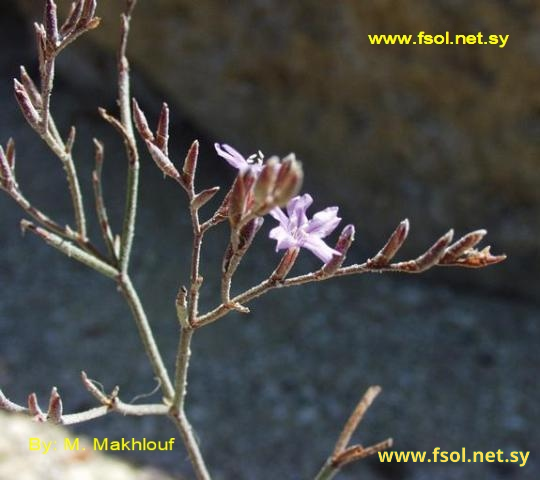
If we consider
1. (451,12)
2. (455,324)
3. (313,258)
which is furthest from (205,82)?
(455,324)

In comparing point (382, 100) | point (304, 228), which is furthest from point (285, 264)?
point (382, 100)

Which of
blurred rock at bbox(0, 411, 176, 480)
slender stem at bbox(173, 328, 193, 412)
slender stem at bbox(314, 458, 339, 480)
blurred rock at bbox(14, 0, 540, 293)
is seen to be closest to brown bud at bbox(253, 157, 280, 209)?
slender stem at bbox(173, 328, 193, 412)

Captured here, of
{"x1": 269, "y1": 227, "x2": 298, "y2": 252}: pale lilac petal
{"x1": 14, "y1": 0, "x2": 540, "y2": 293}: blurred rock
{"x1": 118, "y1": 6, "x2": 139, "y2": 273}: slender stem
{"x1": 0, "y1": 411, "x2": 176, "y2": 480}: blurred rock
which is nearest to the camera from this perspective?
{"x1": 269, "y1": 227, "x2": 298, "y2": 252}: pale lilac petal

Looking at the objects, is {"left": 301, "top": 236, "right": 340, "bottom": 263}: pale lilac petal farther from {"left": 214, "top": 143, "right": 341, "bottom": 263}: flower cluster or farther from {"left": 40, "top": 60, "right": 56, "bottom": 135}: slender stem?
{"left": 40, "top": 60, "right": 56, "bottom": 135}: slender stem

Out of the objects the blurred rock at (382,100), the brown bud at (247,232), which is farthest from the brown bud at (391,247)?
the blurred rock at (382,100)

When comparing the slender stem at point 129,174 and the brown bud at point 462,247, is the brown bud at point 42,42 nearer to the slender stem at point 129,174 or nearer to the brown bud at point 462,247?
the slender stem at point 129,174

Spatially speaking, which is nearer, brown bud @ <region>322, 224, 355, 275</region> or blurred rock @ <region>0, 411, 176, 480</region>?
brown bud @ <region>322, 224, 355, 275</region>

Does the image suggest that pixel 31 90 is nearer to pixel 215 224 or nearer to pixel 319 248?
pixel 215 224

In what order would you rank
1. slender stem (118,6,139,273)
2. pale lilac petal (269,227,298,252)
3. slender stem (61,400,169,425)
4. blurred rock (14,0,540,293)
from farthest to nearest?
blurred rock (14,0,540,293)
slender stem (118,6,139,273)
slender stem (61,400,169,425)
pale lilac petal (269,227,298,252)
